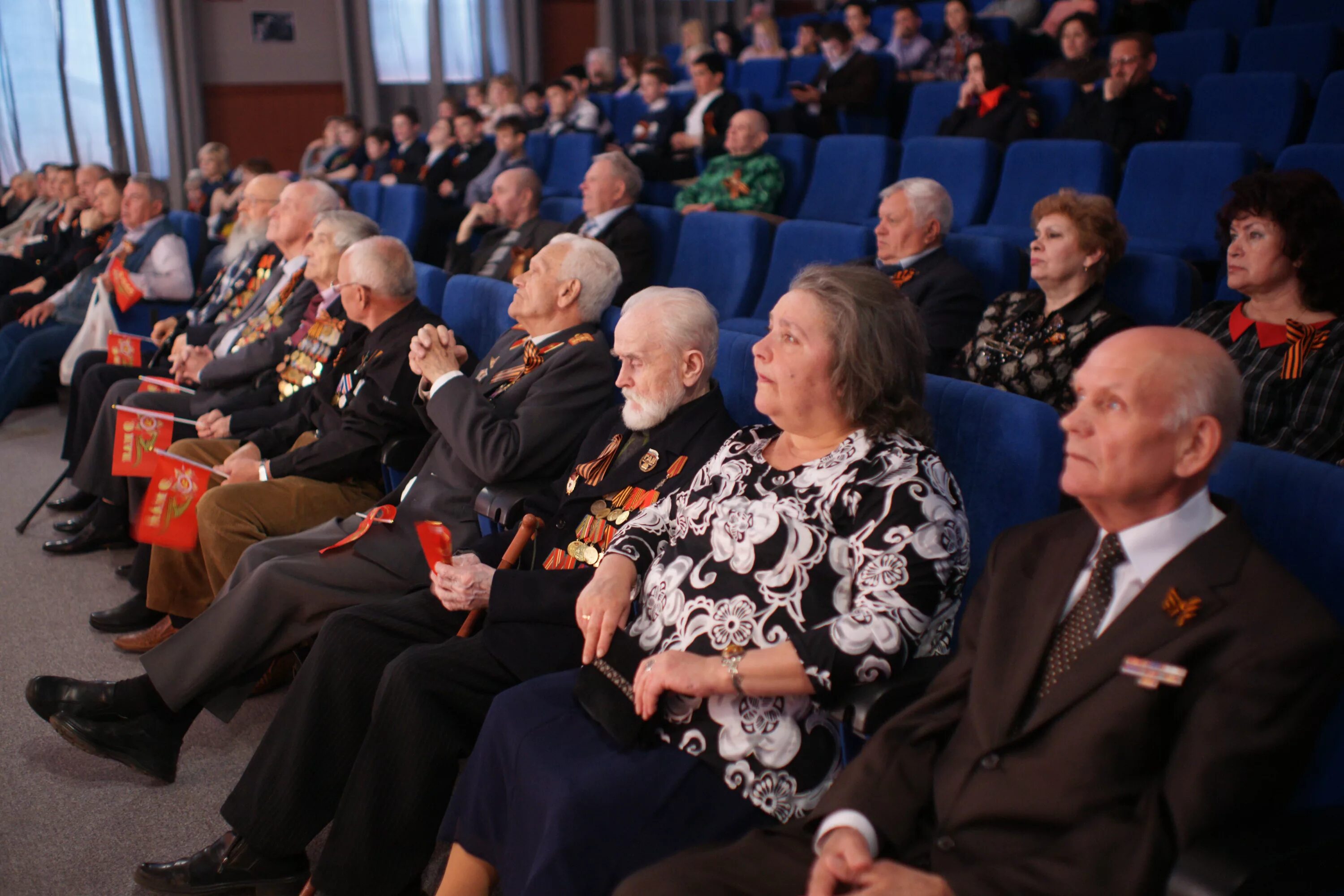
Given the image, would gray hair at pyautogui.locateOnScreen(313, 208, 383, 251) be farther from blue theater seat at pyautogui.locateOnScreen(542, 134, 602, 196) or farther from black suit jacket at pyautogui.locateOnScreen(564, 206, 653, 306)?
blue theater seat at pyautogui.locateOnScreen(542, 134, 602, 196)

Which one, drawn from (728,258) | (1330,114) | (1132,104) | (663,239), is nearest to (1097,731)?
(728,258)

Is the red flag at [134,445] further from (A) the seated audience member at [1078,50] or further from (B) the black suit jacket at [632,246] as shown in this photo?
(A) the seated audience member at [1078,50]

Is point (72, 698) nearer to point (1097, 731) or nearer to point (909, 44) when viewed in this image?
point (1097, 731)

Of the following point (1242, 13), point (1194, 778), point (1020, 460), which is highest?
point (1242, 13)

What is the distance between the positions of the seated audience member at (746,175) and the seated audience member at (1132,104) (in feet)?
4.33

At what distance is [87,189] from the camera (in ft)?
18.9

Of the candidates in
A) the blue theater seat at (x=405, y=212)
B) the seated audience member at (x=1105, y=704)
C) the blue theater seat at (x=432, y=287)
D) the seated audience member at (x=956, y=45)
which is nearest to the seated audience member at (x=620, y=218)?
the blue theater seat at (x=432, y=287)

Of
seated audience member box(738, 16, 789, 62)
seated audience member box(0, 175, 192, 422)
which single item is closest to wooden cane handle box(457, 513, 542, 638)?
seated audience member box(0, 175, 192, 422)

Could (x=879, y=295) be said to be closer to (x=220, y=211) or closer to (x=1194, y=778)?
(x=1194, y=778)

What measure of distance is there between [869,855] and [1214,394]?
0.64 m

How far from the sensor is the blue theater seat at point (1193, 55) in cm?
507

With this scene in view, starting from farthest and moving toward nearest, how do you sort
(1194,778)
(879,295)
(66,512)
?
(66,512) < (879,295) < (1194,778)

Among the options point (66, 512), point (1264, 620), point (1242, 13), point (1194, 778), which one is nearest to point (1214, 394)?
point (1264, 620)

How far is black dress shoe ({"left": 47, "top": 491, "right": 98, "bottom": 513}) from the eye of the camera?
379cm
